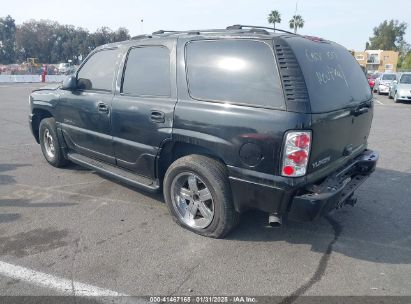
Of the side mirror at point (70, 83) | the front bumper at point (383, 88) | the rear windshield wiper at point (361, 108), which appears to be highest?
the side mirror at point (70, 83)

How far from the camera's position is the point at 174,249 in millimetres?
3354

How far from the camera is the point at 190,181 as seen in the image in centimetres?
359

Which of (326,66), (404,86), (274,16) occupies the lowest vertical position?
(404,86)

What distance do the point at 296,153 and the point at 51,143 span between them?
14.3 ft

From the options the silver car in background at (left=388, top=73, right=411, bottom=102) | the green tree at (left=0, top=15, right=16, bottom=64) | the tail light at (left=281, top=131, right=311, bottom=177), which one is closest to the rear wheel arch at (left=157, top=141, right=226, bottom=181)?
the tail light at (left=281, top=131, right=311, bottom=177)

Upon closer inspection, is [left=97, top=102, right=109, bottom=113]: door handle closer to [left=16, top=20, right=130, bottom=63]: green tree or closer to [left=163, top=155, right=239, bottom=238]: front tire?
[left=163, top=155, right=239, bottom=238]: front tire

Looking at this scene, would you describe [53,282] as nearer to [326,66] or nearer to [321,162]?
[321,162]

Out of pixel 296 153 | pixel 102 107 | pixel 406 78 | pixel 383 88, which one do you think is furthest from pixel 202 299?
pixel 383 88

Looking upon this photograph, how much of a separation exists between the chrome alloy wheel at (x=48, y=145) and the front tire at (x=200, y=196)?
2.87 m

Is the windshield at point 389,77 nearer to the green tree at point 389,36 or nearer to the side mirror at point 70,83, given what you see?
the side mirror at point 70,83

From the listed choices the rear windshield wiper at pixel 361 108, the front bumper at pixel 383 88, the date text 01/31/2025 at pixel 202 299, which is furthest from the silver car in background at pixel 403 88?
the date text 01/31/2025 at pixel 202 299

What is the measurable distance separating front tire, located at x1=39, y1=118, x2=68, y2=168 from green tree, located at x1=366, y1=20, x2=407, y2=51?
375 ft

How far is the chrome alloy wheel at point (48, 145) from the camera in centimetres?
569

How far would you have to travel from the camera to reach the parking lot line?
272 cm
